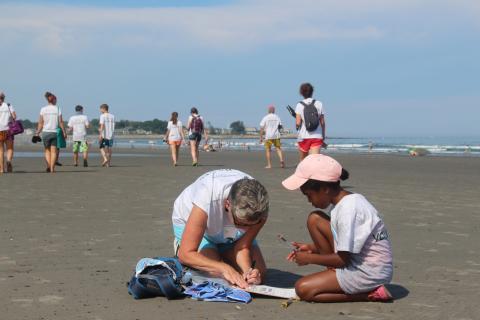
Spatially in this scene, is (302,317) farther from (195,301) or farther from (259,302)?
(195,301)

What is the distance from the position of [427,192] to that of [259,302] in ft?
29.1

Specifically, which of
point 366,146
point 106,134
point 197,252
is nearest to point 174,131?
point 106,134

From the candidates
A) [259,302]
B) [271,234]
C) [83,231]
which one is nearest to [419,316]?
[259,302]

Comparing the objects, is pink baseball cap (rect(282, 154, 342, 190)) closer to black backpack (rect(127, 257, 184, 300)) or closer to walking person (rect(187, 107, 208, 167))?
black backpack (rect(127, 257, 184, 300))

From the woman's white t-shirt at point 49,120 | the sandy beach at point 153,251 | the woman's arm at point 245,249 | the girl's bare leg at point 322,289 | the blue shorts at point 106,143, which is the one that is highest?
the woman's white t-shirt at point 49,120

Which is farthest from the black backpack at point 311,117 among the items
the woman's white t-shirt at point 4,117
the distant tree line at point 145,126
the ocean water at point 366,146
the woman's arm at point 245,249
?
the distant tree line at point 145,126

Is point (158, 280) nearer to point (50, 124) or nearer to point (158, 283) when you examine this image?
point (158, 283)

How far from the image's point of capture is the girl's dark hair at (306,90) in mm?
13720

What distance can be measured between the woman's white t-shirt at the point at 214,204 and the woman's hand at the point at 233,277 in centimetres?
36

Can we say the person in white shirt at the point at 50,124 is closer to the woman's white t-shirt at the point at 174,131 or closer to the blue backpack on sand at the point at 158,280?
the woman's white t-shirt at the point at 174,131

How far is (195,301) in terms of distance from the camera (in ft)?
17.3

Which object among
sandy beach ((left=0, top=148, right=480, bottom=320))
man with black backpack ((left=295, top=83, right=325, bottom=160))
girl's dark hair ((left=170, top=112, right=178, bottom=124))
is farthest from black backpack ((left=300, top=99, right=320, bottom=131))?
girl's dark hair ((left=170, top=112, right=178, bottom=124))

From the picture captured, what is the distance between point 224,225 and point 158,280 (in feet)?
2.24

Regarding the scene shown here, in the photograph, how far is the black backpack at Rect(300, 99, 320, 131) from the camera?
44.0 ft
